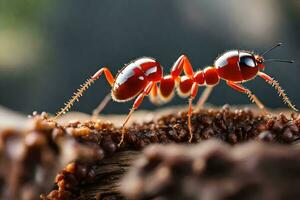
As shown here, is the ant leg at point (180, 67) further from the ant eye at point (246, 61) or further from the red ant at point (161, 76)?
the ant eye at point (246, 61)

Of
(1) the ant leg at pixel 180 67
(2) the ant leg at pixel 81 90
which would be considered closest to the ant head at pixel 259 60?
(1) the ant leg at pixel 180 67

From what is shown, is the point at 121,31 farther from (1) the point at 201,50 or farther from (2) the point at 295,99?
(2) the point at 295,99

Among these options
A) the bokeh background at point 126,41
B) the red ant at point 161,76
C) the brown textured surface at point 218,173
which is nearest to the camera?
the brown textured surface at point 218,173

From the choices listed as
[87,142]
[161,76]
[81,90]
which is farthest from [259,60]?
[87,142]

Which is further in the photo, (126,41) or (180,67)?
(126,41)

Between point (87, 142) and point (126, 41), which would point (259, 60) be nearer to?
point (87, 142)

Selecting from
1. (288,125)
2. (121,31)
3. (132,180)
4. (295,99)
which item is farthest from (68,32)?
(132,180)

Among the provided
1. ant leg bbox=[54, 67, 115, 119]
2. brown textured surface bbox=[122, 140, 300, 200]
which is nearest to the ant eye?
ant leg bbox=[54, 67, 115, 119]
